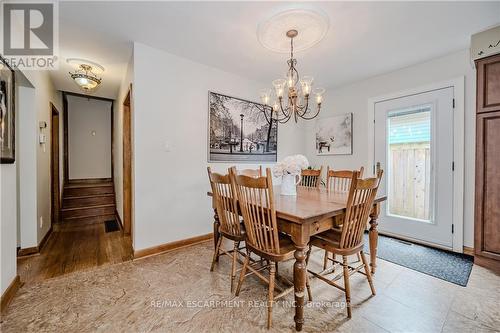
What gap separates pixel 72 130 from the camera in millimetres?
5430

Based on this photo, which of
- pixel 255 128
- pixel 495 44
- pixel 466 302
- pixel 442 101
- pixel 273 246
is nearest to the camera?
pixel 273 246

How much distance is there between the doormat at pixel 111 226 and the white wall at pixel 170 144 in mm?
1386

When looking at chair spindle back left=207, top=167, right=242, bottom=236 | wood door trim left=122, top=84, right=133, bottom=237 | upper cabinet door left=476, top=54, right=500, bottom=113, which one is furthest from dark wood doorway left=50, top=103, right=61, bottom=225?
upper cabinet door left=476, top=54, right=500, bottom=113

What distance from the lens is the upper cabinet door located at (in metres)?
2.10

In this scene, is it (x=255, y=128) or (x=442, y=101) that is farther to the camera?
(x=255, y=128)

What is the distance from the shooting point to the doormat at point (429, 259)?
208 centimetres

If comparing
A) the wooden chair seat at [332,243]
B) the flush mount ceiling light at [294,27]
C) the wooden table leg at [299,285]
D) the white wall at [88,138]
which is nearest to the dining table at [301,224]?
the wooden table leg at [299,285]

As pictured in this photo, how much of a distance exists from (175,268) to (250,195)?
54.1 inches

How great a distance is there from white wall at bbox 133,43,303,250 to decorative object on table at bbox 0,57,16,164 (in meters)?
0.95

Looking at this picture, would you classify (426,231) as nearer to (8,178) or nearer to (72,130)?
(8,178)

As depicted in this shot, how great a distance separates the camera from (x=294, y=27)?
1939mm

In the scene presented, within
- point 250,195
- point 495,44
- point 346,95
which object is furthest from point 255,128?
point 495,44

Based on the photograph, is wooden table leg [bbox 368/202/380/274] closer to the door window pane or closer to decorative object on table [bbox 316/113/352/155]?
the door window pane

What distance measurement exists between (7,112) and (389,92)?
4460mm
